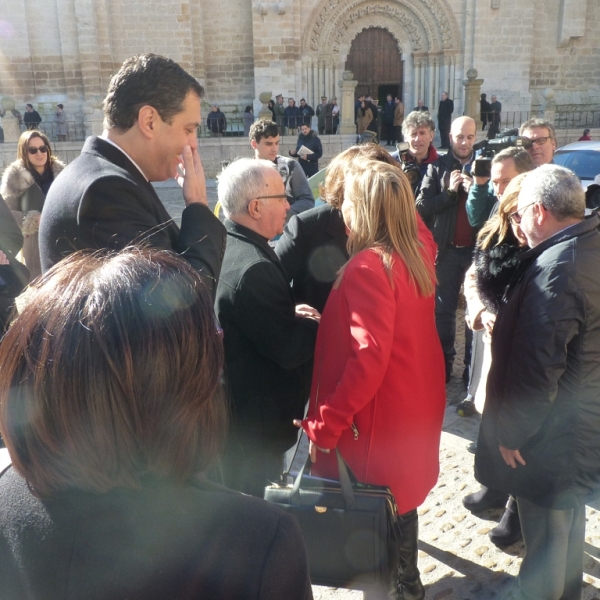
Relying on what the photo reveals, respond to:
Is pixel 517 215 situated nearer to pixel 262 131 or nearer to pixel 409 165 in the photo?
pixel 409 165

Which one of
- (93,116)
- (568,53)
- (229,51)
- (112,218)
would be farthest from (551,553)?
(568,53)

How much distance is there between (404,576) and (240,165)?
5.81 feet

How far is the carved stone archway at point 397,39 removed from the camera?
19.6 metres

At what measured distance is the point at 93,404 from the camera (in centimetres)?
83

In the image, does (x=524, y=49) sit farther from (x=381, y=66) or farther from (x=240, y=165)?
(x=240, y=165)

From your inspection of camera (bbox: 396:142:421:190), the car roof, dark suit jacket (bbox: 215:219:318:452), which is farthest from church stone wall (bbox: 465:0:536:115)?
dark suit jacket (bbox: 215:219:318:452)

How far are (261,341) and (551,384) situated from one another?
1049 millimetres

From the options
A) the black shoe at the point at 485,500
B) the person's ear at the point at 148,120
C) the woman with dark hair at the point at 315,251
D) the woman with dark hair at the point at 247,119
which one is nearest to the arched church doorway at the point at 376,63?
the woman with dark hair at the point at 247,119

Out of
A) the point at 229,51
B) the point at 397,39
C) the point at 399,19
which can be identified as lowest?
the point at 229,51

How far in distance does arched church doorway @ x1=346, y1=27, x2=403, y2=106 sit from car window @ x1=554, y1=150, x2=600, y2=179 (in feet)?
43.6

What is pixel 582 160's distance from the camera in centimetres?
826

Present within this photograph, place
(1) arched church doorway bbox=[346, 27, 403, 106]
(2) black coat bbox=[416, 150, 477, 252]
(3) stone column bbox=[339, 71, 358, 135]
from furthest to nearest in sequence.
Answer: (1) arched church doorway bbox=[346, 27, 403, 106] < (3) stone column bbox=[339, 71, 358, 135] < (2) black coat bbox=[416, 150, 477, 252]

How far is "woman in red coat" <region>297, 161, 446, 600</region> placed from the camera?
208cm

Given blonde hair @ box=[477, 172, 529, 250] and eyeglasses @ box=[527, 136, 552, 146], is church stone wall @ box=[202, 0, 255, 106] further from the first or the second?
blonde hair @ box=[477, 172, 529, 250]
